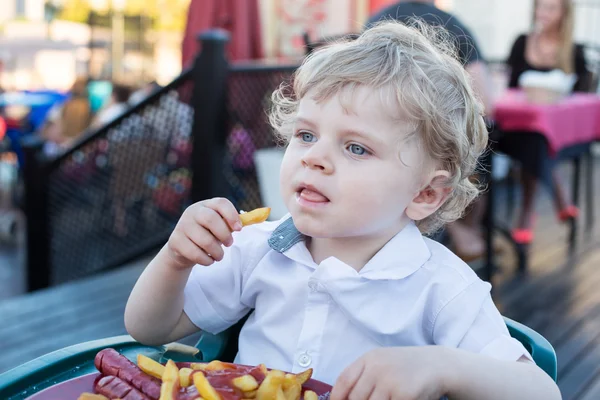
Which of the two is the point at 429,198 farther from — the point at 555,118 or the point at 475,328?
the point at 555,118

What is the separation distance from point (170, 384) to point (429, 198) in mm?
577

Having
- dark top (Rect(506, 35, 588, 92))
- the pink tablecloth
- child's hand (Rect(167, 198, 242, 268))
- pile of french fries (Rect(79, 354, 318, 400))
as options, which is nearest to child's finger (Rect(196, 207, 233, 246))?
child's hand (Rect(167, 198, 242, 268))

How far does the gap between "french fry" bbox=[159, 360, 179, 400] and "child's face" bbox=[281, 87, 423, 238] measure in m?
0.30

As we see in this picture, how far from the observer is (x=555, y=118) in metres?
4.31

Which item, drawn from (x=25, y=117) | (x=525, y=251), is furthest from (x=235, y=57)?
(x=525, y=251)

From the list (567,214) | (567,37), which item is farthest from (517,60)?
(567,214)

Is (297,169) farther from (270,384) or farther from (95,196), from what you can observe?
(95,196)

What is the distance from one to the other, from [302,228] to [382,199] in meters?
0.14

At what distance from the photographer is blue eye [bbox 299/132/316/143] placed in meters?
1.21

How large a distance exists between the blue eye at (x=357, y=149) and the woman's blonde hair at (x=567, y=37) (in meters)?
4.44

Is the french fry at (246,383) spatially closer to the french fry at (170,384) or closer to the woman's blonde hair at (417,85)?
the french fry at (170,384)

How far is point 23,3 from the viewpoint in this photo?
609 inches

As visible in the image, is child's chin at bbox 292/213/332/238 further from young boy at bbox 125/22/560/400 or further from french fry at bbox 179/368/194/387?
french fry at bbox 179/368/194/387

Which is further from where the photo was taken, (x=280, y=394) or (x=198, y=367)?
(x=198, y=367)
